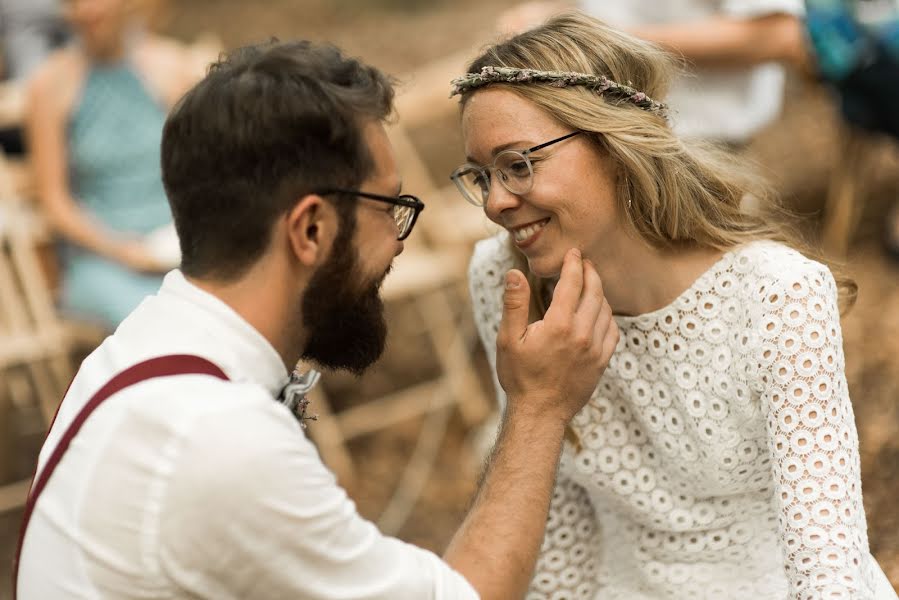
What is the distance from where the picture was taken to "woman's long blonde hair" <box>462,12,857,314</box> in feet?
6.27

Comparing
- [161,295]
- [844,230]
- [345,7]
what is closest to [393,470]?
[844,230]

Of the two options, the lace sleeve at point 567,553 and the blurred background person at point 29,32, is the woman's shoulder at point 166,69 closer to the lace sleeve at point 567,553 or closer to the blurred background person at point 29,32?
the blurred background person at point 29,32

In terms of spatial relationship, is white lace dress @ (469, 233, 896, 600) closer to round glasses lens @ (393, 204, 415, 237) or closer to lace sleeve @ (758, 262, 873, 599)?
lace sleeve @ (758, 262, 873, 599)

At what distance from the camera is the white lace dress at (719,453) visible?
70.2 inches

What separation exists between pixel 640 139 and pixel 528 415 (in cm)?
56

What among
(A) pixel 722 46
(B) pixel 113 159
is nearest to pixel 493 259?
(A) pixel 722 46

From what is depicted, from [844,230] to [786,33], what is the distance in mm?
1928

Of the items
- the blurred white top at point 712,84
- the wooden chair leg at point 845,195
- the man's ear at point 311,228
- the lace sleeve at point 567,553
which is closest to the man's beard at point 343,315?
the man's ear at point 311,228

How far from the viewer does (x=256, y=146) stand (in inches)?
61.2

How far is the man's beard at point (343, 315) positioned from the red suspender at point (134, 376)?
0.76 ft

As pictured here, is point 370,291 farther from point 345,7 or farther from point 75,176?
point 345,7

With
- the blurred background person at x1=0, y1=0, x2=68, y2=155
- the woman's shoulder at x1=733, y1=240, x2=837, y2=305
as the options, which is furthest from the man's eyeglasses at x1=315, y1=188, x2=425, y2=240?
the blurred background person at x1=0, y1=0, x2=68, y2=155

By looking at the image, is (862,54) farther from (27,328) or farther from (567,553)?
(27,328)

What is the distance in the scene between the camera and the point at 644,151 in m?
1.92
